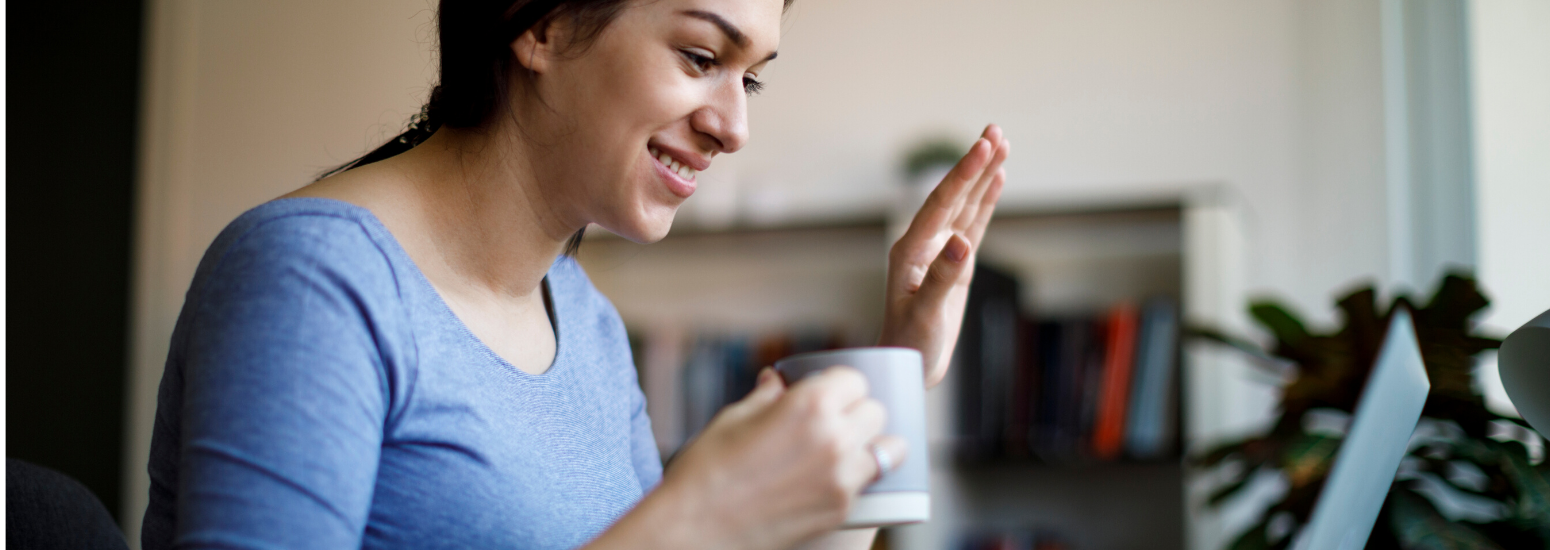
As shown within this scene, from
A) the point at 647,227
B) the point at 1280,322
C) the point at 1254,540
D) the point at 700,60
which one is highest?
the point at 700,60

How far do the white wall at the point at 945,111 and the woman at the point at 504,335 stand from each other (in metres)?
1.06

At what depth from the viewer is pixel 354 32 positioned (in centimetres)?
213

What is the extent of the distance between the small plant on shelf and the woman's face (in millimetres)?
993

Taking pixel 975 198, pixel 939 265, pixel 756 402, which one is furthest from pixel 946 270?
pixel 756 402

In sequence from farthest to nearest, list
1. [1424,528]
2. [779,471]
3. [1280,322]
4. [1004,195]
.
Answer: [1004,195]
[1280,322]
[1424,528]
[779,471]

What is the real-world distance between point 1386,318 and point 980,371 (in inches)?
29.0

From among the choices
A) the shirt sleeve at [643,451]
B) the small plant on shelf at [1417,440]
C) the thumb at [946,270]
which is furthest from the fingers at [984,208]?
the small plant on shelf at [1417,440]

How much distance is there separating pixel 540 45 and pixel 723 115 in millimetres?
153

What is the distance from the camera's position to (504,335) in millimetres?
854

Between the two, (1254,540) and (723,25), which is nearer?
(723,25)

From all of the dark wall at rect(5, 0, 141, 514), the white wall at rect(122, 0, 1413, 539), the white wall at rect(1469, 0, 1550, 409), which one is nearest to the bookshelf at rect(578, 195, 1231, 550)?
the white wall at rect(122, 0, 1413, 539)

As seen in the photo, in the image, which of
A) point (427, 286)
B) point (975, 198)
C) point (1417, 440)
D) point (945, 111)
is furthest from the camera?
point (945, 111)

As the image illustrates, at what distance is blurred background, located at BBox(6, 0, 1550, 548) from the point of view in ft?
6.34

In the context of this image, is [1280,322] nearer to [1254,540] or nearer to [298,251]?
[1254,540]
